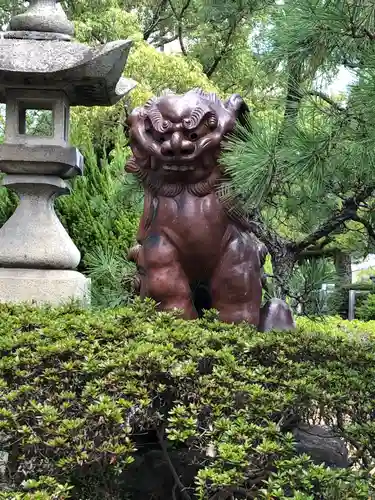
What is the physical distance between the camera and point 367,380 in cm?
189

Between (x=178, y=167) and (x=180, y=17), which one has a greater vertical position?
(x=180, y=17)

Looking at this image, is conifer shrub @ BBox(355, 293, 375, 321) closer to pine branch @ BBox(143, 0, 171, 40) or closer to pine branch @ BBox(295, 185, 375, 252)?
pine branch @ BBox(143, 0, 171, 40)

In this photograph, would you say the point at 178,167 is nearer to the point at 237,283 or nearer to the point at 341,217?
the point at 237,283

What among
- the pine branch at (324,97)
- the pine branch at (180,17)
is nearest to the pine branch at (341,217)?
the pine branch at (324,97)

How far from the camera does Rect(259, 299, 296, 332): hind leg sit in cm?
263

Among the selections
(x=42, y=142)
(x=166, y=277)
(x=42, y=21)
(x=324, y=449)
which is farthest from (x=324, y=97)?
(x=42, y=21)

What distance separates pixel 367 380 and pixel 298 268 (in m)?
1.41

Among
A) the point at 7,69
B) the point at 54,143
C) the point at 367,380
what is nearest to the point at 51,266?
the point at 54,143

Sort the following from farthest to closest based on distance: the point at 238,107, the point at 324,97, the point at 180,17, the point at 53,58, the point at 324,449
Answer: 1. the point at 180,17
2. the point at 53,58
3. the point at 238,107
4. the point at 324,449
5. the point at 324,97

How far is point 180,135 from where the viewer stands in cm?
245

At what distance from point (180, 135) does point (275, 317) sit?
894 millimetres

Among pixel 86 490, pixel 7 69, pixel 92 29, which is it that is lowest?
pixel 86 490

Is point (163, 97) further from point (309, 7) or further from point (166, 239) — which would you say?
point (309, 7)

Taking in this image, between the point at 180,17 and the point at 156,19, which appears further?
the point at 156,19
